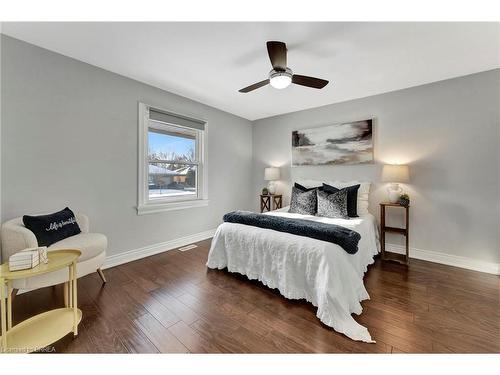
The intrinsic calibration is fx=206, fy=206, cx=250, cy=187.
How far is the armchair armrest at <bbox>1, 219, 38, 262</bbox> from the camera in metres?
1.71

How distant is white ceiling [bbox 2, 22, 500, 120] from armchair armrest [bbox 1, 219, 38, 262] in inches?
69.1

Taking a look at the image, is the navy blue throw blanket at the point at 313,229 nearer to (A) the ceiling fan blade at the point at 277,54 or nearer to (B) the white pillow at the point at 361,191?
(B) the white pillow at the point at 361,191

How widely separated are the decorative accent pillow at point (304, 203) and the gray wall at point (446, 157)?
0.89 meters

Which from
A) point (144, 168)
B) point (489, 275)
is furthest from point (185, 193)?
point (489, 275)

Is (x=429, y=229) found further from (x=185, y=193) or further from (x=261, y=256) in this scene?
(x=185, y=193)

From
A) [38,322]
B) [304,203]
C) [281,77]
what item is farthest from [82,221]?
[304,203]

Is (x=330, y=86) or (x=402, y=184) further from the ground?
(x=330, y=86)

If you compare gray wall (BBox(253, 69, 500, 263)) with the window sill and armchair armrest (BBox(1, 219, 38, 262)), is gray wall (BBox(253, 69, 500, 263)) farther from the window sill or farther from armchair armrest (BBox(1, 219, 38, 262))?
armchair armrest (BBox(1, 219, 38, 262))

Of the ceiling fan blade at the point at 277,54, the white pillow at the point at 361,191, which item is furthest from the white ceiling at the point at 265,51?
the white pillow at the point at 361,191

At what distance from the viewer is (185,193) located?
363 cm

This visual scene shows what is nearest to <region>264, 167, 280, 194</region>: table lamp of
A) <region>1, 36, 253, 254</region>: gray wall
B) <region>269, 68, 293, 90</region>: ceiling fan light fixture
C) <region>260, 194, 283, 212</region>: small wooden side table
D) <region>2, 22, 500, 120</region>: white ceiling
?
<region>260, 194, 283, 212</region>: small wooden side table

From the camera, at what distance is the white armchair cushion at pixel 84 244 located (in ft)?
6.09
